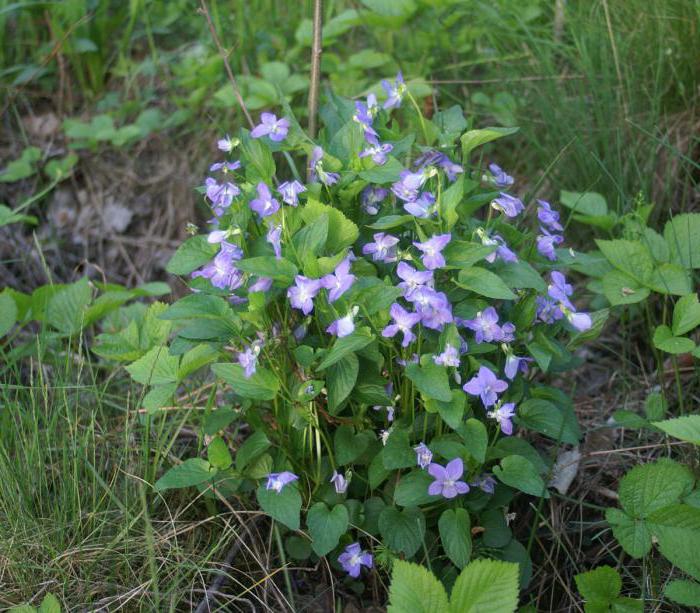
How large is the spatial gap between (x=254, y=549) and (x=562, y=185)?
5.04 feet

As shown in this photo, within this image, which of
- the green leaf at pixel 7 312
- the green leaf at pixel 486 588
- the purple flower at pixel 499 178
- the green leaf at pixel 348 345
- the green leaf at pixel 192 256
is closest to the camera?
the green leaf at pixel 486 588

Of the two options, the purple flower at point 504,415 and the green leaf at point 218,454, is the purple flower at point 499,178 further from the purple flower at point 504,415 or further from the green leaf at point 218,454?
the green leaf at point 218,454

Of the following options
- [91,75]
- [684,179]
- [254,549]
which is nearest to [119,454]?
[254,549]

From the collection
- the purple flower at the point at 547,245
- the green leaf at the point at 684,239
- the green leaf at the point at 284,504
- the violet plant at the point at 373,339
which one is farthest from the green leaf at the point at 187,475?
the green leaf at the point at 684,239

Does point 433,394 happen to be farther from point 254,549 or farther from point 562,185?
point 562,185

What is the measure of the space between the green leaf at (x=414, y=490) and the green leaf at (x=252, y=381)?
30 cm

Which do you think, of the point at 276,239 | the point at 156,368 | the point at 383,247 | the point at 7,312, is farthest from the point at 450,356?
the point at 7,312

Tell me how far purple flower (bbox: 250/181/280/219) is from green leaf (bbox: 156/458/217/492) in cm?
53

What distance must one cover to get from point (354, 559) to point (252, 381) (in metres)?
0.44

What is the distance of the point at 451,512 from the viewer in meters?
1.61

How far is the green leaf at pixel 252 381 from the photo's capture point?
1574 millimetres

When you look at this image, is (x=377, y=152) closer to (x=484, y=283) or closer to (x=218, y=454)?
(x=484, y=283)

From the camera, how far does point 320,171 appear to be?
1.59m

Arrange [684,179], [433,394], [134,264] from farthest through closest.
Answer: [134,264]
[684,179]
[433,394]
